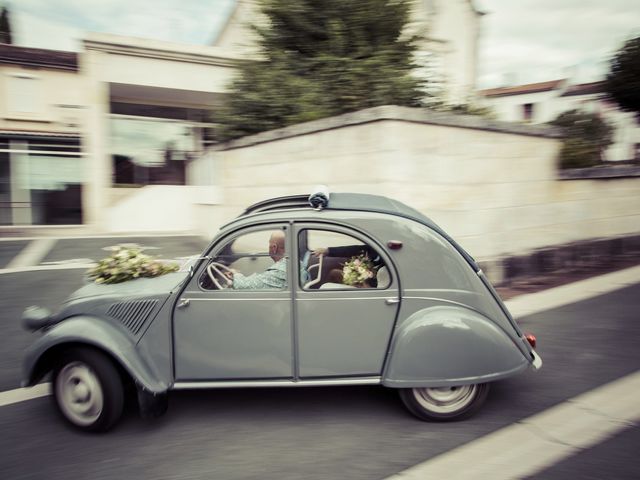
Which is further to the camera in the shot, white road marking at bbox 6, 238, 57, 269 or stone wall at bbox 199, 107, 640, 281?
white road marking at bbox 6, 238, 57, 269

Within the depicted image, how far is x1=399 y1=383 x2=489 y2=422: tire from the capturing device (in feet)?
11.5

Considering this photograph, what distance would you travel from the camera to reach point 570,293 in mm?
6691

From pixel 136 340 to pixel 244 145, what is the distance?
22.6ft

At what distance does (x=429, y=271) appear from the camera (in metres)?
3.48

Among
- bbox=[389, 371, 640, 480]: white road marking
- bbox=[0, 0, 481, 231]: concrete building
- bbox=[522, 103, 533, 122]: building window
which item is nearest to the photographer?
bbox=[389, 371, 640, 480]: white road marking

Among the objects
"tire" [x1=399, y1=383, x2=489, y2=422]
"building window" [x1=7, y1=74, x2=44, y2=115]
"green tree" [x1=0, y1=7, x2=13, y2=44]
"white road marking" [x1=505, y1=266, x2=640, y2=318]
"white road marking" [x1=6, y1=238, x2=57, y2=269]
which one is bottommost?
"tire" [x1=399, y1=383, x2=489, y2=422]

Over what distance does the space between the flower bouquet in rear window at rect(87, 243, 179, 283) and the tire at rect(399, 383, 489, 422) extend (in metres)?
2.15

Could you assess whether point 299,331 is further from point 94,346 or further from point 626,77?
point 626,77

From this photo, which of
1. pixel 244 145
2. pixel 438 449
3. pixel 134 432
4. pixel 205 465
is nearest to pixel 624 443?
pixel 438 449

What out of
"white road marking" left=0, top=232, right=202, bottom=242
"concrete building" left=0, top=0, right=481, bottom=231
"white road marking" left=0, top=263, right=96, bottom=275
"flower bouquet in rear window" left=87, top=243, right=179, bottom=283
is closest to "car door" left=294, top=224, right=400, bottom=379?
"flower bouquet in rear window" left=87, top=243, right=179, bottom=283

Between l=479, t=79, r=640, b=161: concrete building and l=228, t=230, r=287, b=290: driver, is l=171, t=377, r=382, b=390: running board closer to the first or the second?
l=228, t=230, r=287, b=290: driver

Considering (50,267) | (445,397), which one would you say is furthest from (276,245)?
(50,267)

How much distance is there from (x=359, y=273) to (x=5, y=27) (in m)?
36.3

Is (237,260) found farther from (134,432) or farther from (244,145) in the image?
(244,145)
